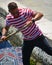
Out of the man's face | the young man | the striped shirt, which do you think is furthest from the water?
the man's face

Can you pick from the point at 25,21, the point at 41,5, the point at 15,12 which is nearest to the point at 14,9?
the point at 15,12

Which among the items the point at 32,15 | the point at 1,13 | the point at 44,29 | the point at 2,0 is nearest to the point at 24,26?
the point at 32,15

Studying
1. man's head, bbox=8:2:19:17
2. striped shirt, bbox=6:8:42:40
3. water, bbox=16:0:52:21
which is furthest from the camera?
water, bbox=16:0:52:21

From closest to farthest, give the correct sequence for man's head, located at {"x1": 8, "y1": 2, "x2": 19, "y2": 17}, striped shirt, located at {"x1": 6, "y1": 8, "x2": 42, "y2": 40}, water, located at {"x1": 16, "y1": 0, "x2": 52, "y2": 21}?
man's head, located at {"x1": 8, "y1": 2, "x2": 19, "y2": 17} < striped shirt, located at {"x1": 6, "y1": 8, "x2": 42, "y2": 40} < water, located at {"x1": 16, "y1": 0, "x2": 52, "y2": 21}

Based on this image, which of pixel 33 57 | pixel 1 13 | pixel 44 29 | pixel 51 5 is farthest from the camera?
pixel 51 5

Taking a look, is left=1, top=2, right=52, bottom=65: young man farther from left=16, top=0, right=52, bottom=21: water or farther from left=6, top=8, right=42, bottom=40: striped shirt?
left=16, top=0, right=52, bottom=21: water

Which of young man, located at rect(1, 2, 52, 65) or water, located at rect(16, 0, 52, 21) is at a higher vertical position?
young man, located at rect(1, 2, 52, 65)

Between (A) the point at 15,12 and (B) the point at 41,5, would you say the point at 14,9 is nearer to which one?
(A) the point at 15,12

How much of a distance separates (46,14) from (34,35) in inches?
179

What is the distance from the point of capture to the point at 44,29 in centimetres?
877

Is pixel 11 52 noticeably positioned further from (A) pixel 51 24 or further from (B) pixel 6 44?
(A) pixel 51 24

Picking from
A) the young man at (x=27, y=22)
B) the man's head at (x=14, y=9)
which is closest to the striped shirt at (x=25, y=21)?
the young man at (x=27, y=22)

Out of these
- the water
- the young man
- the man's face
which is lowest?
the water

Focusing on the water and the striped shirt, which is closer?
the striped shirt
